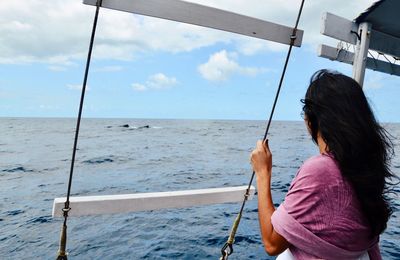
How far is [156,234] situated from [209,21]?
540 cm

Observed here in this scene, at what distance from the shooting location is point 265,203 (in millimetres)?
1450

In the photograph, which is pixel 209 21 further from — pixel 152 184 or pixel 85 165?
pixel 85 165

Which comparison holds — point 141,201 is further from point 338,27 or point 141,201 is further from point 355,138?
point 338,27

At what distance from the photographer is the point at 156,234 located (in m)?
6.74

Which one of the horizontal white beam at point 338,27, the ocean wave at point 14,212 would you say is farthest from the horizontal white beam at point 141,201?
the ocean wave at point 14,212

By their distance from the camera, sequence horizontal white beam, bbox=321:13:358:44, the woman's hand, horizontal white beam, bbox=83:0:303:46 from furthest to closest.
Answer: horizontal white beam, bbox=321:13:358:44, horizontal white beam, bbox=83:0:303:46, the woman's hand

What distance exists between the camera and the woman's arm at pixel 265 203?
1377 millimetres

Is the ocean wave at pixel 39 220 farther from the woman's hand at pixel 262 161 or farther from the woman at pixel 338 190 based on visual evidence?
the woman at pixel 338 190

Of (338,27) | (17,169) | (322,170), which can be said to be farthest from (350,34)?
(17,169)

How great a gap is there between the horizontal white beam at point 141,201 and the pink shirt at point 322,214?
1.42 meters

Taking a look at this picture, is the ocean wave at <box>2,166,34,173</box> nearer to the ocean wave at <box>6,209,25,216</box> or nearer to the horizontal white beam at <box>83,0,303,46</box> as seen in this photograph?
the ocean wave at <box>6,209,25,216</box>

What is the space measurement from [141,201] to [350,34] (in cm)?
276

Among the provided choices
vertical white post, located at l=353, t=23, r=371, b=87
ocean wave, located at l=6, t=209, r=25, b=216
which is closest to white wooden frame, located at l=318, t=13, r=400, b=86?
vertical white post, located at l=353, t=23, r=371, b=87

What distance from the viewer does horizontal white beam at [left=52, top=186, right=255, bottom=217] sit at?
7.64 feet
